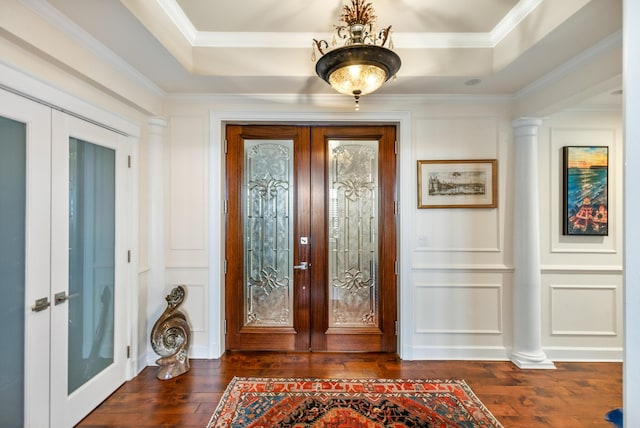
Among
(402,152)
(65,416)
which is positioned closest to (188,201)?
(65,416)

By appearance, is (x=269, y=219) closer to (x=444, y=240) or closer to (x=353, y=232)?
(x=353, y=232)

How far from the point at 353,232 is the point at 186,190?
180 cm

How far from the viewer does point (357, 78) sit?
191 centimetres

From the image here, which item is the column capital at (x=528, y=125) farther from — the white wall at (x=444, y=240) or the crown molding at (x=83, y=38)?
the crown molding at (x=83, y=38)

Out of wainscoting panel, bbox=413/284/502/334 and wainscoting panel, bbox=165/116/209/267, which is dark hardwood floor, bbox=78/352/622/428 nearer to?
wainscoting panel, bbox=413/284/502/334

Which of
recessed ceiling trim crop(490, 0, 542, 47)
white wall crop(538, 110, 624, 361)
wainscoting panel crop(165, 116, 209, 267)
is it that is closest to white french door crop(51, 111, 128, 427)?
wainscoting panel crop(165, 116, 209, 267)

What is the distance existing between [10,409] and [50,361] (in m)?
0.28

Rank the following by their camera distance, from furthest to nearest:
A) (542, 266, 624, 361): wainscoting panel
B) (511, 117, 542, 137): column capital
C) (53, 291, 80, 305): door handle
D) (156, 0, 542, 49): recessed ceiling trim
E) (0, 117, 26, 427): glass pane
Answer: (542, 266, 624, 361): wainscoting panel → (511, 117, 542, 137): column capital → (156, 0, 542, 49): recessed ceiling trim → (53, 291, 80, 305): door handle → (0, 117, 26, 427): glass pane

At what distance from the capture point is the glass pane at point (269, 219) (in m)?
3.18

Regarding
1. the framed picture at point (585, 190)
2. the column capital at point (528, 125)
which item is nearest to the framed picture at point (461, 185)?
the column capital at point (528, 125)

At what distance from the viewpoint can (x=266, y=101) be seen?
9.97 feet

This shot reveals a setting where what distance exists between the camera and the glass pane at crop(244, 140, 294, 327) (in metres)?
3.18

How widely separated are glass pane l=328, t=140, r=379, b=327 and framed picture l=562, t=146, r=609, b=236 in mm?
1939

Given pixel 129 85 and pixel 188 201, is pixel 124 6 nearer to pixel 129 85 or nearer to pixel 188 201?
pixel 129 85
